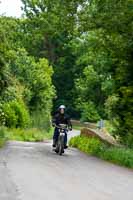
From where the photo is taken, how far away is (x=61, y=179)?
48.5 feet

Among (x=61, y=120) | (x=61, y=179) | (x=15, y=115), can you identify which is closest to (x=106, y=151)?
(x=61, y=120)

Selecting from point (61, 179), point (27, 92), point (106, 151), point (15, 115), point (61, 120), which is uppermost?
point (27, 92)

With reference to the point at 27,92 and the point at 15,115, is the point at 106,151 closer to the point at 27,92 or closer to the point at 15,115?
the point at 15,115

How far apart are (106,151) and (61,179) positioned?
8.28 metres

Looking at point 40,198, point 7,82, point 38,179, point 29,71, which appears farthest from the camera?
point 29,71

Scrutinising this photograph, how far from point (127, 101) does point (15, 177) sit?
37.6 ft

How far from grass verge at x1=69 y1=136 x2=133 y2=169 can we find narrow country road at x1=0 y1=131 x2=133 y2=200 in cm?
52

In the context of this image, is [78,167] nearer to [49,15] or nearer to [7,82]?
[49,15]

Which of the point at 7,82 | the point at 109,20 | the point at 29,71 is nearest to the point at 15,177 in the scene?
the point at 109,20

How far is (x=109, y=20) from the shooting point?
23.3 m

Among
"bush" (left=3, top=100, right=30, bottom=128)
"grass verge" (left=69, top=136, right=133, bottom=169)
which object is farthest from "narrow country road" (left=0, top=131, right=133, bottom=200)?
"bush" (left=3, top=100, right=30, bottom=128)

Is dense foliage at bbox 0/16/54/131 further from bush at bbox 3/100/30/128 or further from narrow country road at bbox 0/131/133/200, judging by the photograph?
narrow country road at bbox 0/131/133/200

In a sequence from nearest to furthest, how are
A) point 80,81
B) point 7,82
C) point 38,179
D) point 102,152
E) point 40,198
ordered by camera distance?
point 40,198, point 38,179, point 102,152, point 7,82, point 80,81

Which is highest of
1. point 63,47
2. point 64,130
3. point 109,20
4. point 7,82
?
point 63,47
